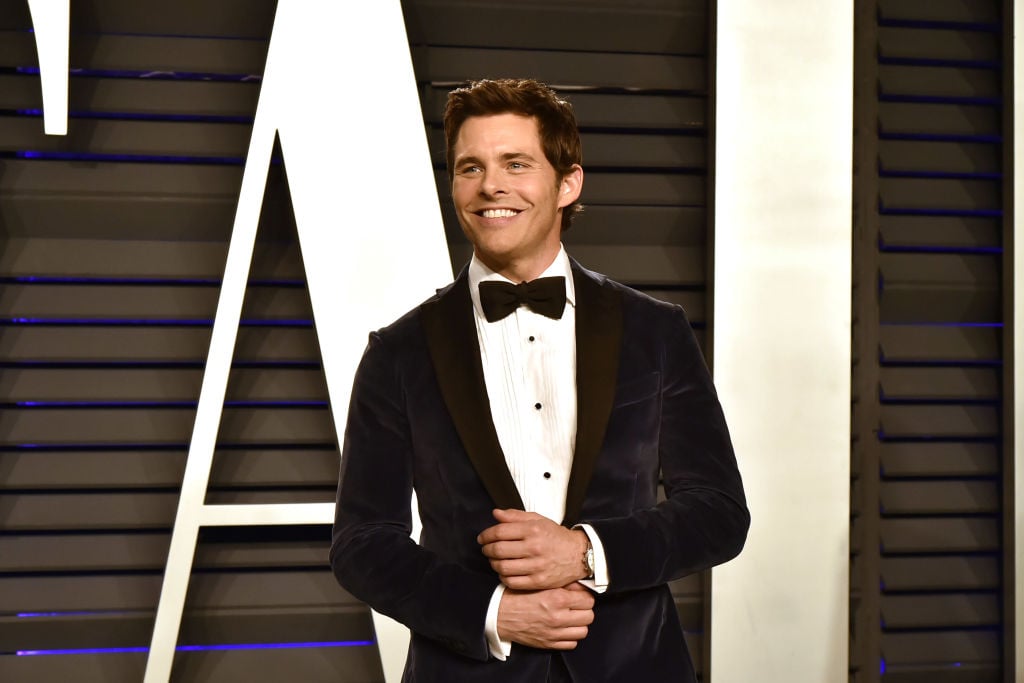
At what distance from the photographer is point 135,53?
251 centimetres

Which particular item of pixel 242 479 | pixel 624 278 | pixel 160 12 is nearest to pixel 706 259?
pixel 624 278

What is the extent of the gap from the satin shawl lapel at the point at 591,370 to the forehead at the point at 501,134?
0.77ft

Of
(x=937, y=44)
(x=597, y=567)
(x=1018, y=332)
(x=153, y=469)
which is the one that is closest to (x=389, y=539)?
(x=597, y=567)

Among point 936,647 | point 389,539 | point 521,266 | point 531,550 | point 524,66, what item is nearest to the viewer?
point 531,550

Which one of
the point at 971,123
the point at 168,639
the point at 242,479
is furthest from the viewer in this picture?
the point at 971,123

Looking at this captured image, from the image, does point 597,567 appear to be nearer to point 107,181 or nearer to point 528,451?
point 528,451

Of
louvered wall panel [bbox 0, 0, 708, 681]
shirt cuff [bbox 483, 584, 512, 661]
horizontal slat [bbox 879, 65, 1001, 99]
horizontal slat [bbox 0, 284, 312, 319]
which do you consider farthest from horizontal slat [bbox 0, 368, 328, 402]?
horizontal slat [bbox 879, 65, 1001, 99]

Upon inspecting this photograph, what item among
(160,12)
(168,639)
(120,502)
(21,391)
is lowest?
(168,639)

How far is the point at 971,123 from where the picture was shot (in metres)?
2.76

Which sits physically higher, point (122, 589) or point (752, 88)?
point (752, 88)

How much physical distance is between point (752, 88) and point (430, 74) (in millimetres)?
871

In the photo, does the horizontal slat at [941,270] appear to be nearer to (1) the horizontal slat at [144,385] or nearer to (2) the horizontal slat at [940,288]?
(2) the horizontal slat at [940,288]

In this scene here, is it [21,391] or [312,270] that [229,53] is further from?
[21,391]

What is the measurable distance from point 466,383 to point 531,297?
175 mm
